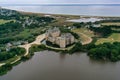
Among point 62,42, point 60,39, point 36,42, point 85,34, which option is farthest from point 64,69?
point 85,34

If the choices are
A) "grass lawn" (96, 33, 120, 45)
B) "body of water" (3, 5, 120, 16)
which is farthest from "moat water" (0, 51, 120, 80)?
"body of water" (3, 5, 120, 16)

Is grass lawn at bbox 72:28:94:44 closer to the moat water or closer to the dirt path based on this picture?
the moat water

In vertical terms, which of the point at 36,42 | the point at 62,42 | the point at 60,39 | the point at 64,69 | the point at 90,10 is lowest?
the point at 64,69

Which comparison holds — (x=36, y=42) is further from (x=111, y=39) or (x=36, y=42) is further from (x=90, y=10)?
(x=90, y=10)

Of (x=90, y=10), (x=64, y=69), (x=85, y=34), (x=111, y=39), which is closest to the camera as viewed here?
(x=64, y=69)

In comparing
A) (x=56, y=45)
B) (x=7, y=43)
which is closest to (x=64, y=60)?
(x=56, y=45)

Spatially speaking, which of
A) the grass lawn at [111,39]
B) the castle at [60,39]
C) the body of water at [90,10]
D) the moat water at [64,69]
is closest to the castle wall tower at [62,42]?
the castle at [60,39]

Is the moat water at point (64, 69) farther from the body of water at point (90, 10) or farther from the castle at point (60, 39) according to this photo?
the body of water at point (90, 10)

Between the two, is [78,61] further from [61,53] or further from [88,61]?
[61,53]
